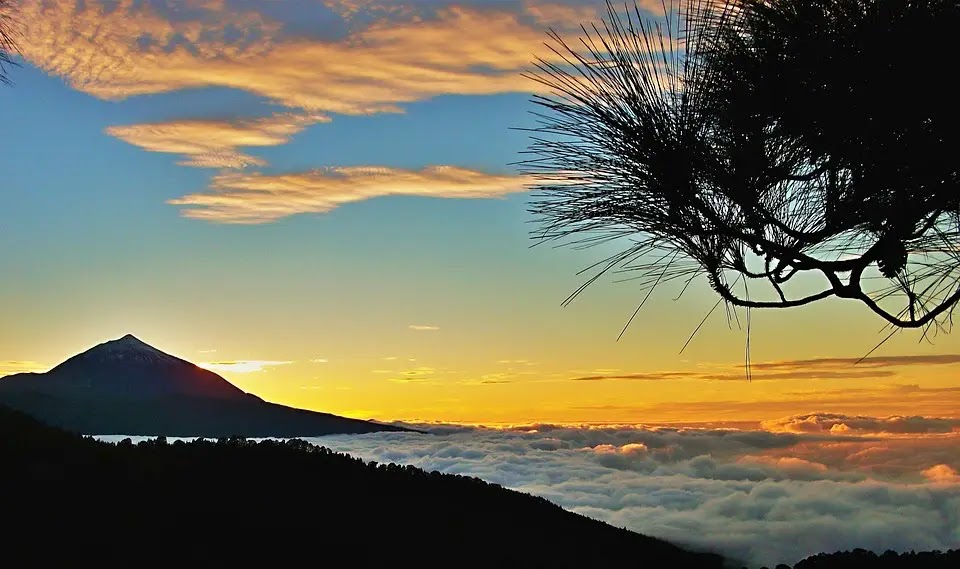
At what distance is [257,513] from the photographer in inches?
324

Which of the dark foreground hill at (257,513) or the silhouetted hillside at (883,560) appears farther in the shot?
the silhouetted hillside at (883,560)

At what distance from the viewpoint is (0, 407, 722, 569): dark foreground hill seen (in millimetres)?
7520

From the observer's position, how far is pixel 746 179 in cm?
616

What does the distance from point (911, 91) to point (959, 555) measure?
630 cm

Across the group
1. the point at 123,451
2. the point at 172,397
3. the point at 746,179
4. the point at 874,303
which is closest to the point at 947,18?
the point at 746,179

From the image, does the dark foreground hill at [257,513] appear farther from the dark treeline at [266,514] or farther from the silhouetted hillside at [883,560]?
the silhouetted hillside at [883,560]

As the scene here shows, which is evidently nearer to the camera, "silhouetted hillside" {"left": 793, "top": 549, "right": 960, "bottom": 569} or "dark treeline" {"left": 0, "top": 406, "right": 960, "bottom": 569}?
"dark treeline" {"left": 0, "top": 406, "right": 960, "bottom": 569}

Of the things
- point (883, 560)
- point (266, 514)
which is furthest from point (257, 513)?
point (883, 560)

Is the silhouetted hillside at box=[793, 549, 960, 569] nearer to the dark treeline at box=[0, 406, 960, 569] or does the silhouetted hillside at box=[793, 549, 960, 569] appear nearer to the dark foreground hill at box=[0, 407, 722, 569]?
the dark treeline at box=[0, 406, 960, 569]

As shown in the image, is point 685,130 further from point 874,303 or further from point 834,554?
point 834,554

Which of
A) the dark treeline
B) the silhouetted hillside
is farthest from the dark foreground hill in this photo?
the silhouetted hillside

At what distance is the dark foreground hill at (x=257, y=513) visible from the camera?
296 inches

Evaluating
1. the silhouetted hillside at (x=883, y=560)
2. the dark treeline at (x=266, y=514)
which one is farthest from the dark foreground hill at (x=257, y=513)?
the silhouetted hillside at (x=883, y=560)

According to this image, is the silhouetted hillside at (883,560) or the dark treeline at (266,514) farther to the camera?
the silhouetted hillside at (883,560)
